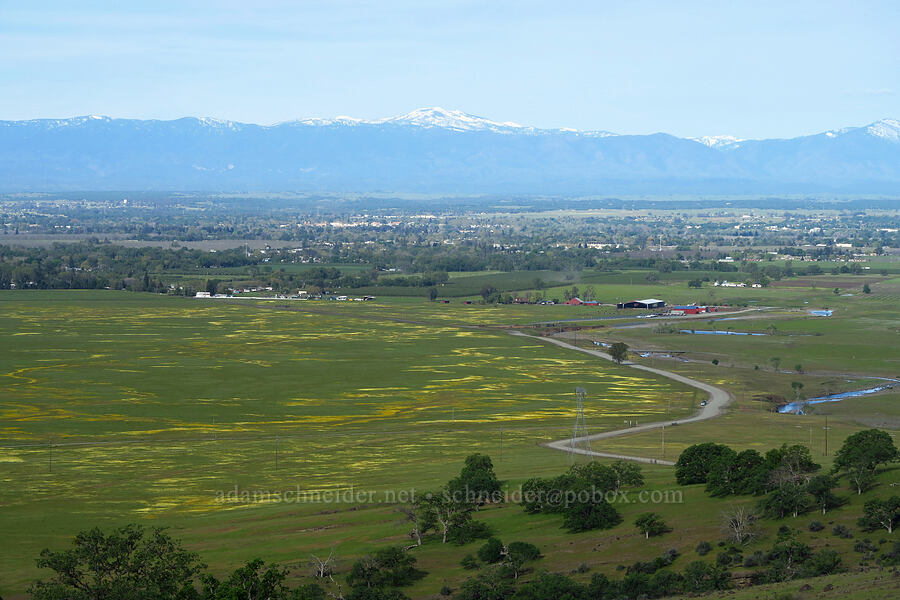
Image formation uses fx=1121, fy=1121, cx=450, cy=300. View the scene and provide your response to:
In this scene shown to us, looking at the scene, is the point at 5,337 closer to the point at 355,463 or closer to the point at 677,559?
the point at 355,463

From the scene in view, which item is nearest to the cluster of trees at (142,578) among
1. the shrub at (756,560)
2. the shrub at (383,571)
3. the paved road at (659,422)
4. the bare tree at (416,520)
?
the shrub at (383,571)

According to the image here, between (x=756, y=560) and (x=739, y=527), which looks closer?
(x=756, y=560)

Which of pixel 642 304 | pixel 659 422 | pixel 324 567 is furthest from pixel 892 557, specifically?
pixel 642 304

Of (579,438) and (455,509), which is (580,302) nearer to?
(579,438)

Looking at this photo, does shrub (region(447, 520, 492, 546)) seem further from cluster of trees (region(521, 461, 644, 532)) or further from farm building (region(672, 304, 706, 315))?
farm building (region(672, 304, 706, 315))

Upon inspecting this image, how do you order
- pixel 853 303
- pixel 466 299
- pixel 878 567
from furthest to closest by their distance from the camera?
pixel 466 299 → pixel 853 303 → pixel 878 567

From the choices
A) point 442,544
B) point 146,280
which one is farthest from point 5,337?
point 442,544
